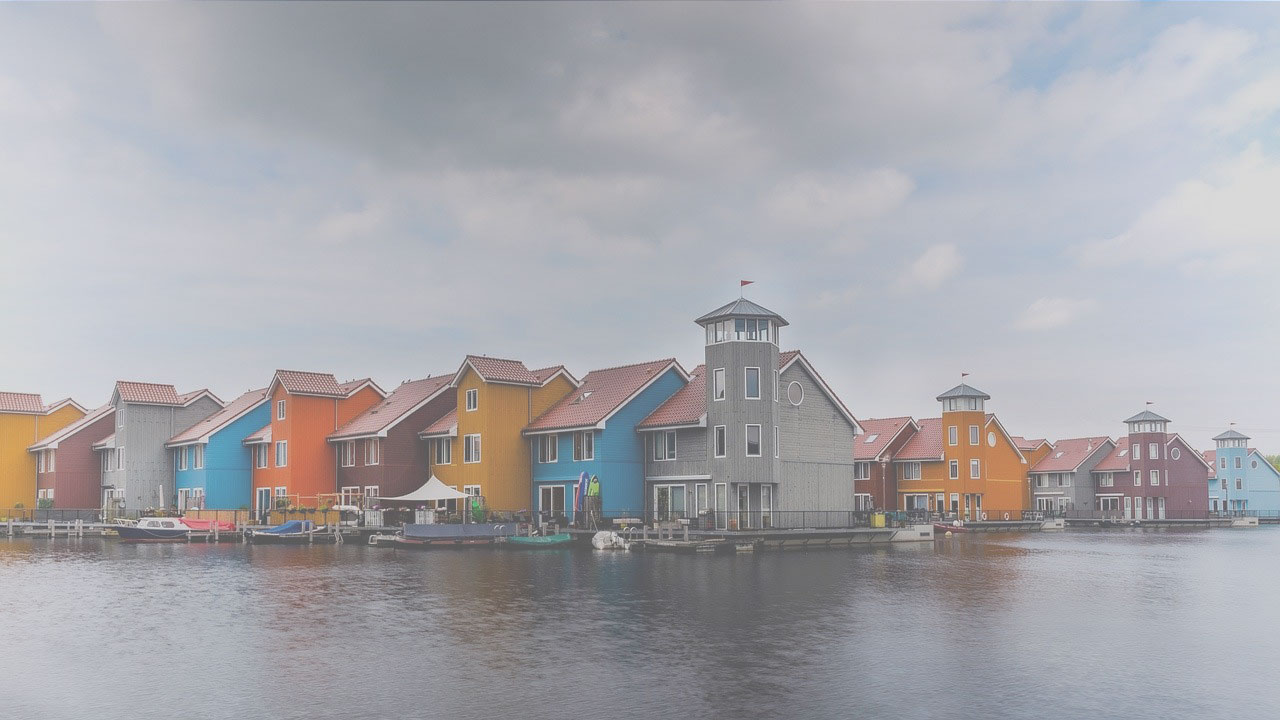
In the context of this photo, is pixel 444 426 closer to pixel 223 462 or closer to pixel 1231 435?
pixel 223 462

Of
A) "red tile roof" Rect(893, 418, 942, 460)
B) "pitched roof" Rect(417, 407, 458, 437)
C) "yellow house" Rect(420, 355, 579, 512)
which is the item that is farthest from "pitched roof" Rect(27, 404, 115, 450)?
"red tile roof" Rect(893, 418, 942, 460)

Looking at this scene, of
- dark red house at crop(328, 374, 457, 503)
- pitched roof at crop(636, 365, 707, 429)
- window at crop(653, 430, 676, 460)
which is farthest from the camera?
dark red house at crop(328, 374, 457, 503)

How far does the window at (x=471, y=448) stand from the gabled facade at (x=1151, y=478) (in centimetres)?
7718

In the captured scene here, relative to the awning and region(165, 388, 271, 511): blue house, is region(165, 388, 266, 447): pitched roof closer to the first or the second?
region(165, 388, 271, 511): blue house

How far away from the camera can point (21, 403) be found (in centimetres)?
9356

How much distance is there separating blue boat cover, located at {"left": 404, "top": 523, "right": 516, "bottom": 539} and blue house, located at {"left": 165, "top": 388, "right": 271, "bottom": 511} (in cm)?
2605

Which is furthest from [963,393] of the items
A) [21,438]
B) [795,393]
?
[21,438]

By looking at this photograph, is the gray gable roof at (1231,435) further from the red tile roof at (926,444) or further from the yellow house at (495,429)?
the yellow house at (495,429)

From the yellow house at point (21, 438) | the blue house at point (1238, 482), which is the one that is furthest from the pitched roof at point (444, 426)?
the blue house at point (1238, 482)

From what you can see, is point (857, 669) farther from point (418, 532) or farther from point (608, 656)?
point (418, 532)

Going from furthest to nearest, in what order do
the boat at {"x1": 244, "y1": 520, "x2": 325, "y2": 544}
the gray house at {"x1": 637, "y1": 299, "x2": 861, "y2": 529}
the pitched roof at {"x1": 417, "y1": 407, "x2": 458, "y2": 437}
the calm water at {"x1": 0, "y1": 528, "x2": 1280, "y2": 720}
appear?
the pitched roof at {"x1": 417, "y1": 407, "x2": 458, "y2": 437} < the boat at {"x1": 244, "y1": 520, "x2": 325, "y2": 544} < the gray house at {"x1": 637, "y1": 299, "x2": 861, "y2": 529} < the calm water at {"x1": 0, "y1": 528, "x2": 1280, "y2": 720}

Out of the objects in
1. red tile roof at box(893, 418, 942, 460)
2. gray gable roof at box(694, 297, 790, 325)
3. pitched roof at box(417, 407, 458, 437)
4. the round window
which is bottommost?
red tile roof at box(893, 418, 942, 460)

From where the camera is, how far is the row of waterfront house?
198 feet

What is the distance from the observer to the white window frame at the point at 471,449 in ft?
221
